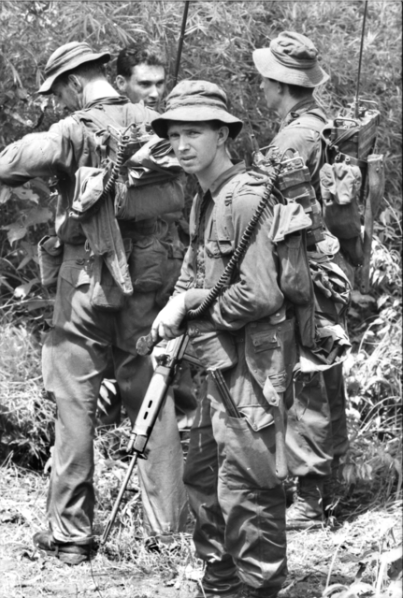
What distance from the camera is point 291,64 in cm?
616

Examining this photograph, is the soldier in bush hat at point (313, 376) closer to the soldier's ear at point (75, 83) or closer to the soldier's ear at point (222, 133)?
the soldier's ear at point (75, 83)

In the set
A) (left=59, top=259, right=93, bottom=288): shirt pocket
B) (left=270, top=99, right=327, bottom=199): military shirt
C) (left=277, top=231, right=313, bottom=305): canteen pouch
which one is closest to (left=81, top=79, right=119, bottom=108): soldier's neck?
(left=59, top=259, right=93, bottom=288): shirt pocket

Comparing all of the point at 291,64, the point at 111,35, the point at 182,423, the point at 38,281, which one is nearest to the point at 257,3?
the point at 111,35

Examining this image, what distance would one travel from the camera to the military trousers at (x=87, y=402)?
5.65 m

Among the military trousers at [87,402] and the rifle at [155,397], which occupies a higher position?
the rifle at [155,397]

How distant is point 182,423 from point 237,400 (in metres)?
2.32

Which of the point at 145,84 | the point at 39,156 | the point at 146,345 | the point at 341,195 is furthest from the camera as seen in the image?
the point at 145,84

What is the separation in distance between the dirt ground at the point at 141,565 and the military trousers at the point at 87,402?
171 millimetres

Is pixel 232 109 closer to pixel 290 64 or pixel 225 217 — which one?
pixel 290 64

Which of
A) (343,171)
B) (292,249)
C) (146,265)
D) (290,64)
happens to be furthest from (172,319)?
(290,64)

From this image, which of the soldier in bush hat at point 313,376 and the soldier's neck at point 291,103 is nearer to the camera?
the soldier in bush hat at point 313,376

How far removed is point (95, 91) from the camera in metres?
5.69

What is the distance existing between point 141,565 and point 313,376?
4.40 ft

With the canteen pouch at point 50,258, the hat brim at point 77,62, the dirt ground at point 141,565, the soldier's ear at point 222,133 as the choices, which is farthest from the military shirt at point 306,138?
the dirt ground at point 141,565
